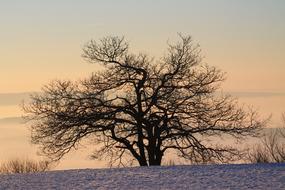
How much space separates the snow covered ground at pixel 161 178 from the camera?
16438 millimetres

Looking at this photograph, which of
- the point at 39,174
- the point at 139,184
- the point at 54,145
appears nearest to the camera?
the point at 139,184

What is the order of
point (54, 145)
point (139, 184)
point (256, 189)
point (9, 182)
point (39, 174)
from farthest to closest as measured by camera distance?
point (54, 145), point (39, 174), point (9, 182), point (139, 184), point (256, 189)

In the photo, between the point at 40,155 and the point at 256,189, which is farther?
the point at 40,155

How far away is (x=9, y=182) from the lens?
18.4m

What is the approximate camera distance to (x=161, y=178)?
59.0ft

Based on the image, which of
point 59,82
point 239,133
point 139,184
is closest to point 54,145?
point 59,82

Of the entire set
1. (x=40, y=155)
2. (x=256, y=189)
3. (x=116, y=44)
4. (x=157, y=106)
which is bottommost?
(x=256, y=189)

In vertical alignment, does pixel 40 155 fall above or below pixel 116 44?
below

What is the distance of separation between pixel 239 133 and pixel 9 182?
17.7 metres

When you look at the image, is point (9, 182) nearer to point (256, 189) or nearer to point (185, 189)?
point (185, 189)

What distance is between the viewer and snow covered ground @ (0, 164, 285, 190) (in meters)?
16.4

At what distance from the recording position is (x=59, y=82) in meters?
34.5

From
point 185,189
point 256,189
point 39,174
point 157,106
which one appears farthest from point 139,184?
point 157,106

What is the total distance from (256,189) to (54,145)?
19675mm
